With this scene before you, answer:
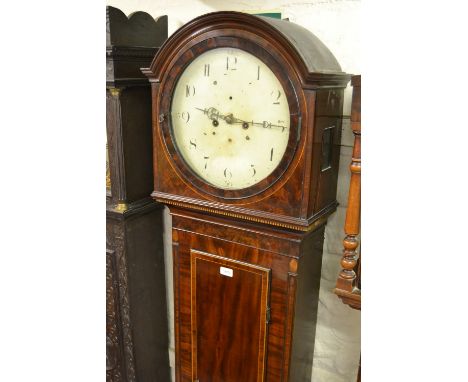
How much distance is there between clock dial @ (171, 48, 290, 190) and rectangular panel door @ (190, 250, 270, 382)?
0.27 metres

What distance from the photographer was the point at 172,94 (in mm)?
1184

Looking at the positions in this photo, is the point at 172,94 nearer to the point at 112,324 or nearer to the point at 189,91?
the point at 189,91

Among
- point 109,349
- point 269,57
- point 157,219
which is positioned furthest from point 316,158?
point 109,349

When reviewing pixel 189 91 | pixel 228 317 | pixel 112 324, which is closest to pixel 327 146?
pixel 189 91

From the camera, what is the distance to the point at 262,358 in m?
1.28

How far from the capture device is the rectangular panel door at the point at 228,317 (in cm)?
125

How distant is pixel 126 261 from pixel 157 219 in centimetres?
22

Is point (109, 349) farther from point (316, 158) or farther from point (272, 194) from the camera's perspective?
point (316, 158)

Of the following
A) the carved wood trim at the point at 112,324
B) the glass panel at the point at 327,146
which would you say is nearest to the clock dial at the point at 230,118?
the glass panel at the point at 327,146

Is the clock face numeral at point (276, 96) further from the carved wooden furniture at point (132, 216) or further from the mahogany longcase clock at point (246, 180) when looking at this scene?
the carved wooden furniture at point (132, 216)

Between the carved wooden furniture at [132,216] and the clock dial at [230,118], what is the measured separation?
9.5 inches

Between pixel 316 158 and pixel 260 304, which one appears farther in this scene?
pixel 260 304

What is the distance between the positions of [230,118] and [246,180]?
17 cm
